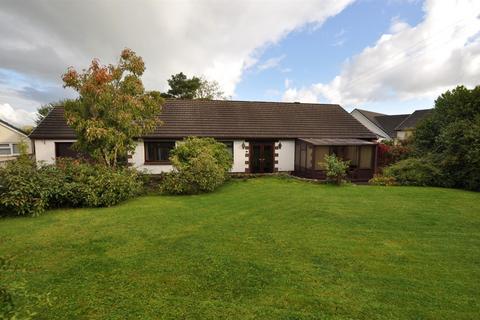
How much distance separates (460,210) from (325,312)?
24.6 ft

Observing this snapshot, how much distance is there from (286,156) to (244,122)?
366cm

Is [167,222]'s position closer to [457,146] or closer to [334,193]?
[334,193]

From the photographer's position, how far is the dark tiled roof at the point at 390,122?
36.7m

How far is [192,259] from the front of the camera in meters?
5.00

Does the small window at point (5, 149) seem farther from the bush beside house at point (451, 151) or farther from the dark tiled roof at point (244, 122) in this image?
the bush beside house at point (451, 151)

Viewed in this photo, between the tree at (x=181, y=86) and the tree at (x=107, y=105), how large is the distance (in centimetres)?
2487

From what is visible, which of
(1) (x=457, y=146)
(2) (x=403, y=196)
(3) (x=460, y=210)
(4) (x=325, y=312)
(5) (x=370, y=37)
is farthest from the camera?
(5) (x=370, y=37)

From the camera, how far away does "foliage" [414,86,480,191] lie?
1166cm

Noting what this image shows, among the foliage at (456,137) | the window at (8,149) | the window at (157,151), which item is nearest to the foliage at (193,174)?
the window at (157,151)

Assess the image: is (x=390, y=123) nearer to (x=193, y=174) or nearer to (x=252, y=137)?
(x=252, y=137)

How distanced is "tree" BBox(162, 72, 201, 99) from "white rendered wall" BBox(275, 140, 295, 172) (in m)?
→ 22.6

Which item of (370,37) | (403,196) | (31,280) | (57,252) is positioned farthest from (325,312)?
(370,37)

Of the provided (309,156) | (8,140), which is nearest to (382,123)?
(309,156)

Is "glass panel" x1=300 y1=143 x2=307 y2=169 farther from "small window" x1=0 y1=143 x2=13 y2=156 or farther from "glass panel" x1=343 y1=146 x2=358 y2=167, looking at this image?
"small window" x1=0 y1=143 x2=13 y2=156
